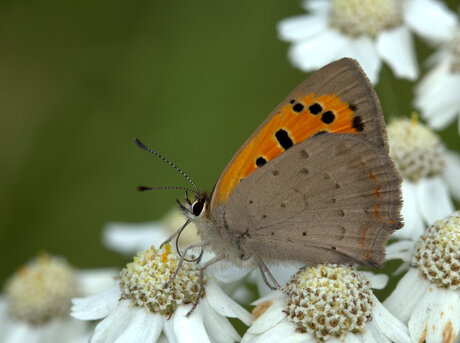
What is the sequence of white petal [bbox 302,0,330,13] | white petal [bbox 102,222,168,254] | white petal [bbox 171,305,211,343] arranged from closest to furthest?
1. white petal [bbox 171,305,211,343]
2. white petal [bbox 302,0,330,13]
3. white petal [bbox 102,222,168,254]

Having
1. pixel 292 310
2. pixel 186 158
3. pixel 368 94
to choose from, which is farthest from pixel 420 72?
pixel 292 310

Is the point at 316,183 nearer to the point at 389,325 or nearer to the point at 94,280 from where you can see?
the point at 389,325

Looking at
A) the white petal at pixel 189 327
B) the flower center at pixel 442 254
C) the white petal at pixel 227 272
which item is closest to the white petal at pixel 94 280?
the white petal at pixel 227 272

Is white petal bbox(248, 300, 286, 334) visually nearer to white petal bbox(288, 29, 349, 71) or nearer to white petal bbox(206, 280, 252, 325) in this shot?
white petal bbox(206, 280, 252, 325)

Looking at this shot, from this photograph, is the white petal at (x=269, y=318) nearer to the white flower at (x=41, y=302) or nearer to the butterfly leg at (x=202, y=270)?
the butterfly leg at (x=202, y=270)

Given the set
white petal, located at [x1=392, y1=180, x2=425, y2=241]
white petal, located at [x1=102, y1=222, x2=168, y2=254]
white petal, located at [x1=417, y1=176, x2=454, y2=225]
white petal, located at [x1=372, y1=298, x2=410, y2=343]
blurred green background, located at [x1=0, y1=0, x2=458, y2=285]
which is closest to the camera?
white petal, located at [x1=372, y1=298, x2=410, y2=343]

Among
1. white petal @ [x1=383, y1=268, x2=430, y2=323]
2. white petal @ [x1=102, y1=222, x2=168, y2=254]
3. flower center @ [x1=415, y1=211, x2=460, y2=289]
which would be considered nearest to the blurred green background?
white petal @ [x1=102, y1=222, x2=168, y2=254]

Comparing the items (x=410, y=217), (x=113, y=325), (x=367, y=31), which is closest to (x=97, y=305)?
(x=113, y=325)

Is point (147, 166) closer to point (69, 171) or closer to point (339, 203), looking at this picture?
point (69, 171)
